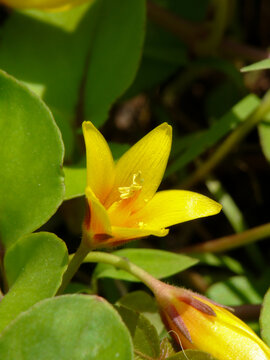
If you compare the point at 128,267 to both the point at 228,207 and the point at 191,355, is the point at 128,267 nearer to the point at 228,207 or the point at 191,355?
the point at 191,355

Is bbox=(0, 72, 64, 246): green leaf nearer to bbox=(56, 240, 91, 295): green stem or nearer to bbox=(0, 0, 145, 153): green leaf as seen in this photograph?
bbox=(56, 240, 91, 295): green stem

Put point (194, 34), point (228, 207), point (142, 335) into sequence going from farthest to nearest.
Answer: point (194, 34), point (228, 207), point (142, 335)

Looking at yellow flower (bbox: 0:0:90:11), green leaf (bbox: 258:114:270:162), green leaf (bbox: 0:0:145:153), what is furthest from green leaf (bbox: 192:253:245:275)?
yellow flower (bbox: 0:0:90:11)

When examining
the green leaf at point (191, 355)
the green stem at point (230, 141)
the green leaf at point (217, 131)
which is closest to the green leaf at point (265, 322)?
the green leaf at point (191, 355)

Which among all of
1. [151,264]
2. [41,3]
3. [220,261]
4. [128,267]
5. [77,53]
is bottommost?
[220,261]

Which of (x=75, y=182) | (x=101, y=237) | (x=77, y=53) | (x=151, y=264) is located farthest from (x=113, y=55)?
(x=101, y=237)

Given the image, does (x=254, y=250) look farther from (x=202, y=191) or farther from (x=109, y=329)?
(x=109, y=329)
